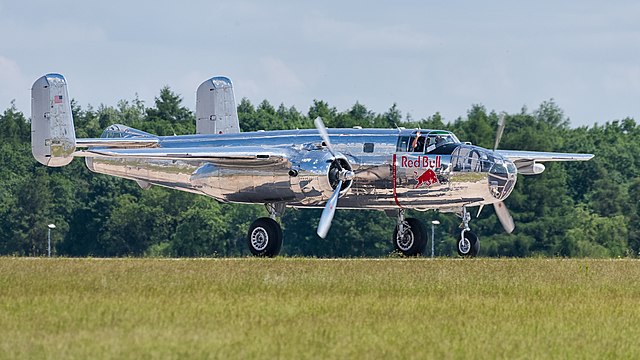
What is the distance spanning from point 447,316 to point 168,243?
73837mm

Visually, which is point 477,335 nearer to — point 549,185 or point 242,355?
point 242,355

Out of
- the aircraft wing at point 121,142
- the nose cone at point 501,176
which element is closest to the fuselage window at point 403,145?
the nose cone at point 501,176

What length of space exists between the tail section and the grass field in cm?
901

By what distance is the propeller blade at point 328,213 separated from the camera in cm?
4116

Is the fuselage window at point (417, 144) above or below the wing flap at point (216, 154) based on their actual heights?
above

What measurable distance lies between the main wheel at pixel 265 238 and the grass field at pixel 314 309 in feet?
10.4

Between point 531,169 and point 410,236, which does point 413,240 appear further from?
point 531,169

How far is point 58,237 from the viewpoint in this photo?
4055 inches

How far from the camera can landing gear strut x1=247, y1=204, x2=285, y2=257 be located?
44.8 meters

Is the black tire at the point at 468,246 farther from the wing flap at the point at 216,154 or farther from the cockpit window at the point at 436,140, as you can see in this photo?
the wing flap at the point at 216,154

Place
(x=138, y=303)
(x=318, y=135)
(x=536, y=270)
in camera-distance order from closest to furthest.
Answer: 1. (x=138, y=303)
2. (x=536, y=270)
3. (x=318, y=135)

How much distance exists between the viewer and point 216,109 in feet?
180

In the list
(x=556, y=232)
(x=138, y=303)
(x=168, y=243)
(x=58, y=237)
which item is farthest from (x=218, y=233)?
(x=138, y=303)

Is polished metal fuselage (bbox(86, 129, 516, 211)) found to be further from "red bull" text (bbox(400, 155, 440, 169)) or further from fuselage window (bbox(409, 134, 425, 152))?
fuselage window (bbox(409, 134, 425, 152))
